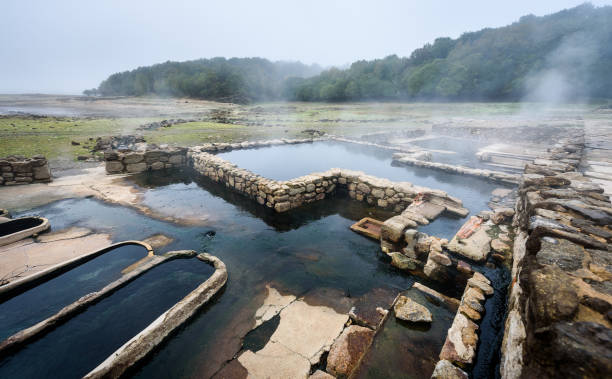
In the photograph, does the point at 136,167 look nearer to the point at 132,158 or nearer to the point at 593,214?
the point at 132,158

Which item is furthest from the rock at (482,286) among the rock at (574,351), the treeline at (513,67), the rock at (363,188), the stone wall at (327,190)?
the treeline at (513,67)

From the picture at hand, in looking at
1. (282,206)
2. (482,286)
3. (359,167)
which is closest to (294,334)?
(482,286)

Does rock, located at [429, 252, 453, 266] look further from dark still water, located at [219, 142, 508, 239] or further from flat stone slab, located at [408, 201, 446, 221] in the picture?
flat stone slab, located at [408, 201, 446, 221]

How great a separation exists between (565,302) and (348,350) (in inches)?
84.0

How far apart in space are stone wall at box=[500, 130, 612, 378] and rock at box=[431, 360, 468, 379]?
327 millimetres

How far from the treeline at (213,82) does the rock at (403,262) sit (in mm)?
66878

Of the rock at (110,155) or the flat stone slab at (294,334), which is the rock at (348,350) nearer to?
the flat stone slab at (294,334)

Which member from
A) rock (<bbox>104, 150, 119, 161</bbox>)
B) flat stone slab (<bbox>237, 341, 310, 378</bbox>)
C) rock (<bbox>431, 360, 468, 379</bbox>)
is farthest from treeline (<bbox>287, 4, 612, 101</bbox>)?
flat stone slab (<bbox>237, 341, 310, 378</bbox>)

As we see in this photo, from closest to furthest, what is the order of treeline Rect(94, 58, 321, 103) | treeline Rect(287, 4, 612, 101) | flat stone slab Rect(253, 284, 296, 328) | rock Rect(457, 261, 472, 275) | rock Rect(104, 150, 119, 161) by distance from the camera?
1. flat stone slab Rect(253, 284, 296, 328)
2. rock Rect(457, 261, 472, 275)
3. rock Rect(104, 150, 119, 161)
4. treeline Rect(287, 4, 612, 101)
5. treeline Rect(94, 58, 321, 103)

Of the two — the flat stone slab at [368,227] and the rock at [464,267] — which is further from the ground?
the rock at [464,267]

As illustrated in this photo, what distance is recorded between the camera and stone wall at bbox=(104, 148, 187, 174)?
393 inches

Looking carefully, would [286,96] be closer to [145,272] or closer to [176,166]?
[176,166]

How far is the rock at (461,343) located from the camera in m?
2.49

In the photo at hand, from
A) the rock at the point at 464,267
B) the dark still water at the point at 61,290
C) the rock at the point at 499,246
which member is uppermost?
the rock at the point at 499,246
